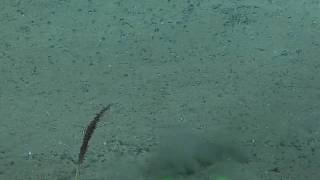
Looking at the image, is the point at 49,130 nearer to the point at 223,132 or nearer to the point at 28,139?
the point at 28,139

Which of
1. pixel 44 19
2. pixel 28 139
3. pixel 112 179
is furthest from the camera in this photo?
pixel 44 19

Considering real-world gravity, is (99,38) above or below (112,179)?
above

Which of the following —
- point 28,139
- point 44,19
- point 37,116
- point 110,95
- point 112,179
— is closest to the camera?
point 112,179

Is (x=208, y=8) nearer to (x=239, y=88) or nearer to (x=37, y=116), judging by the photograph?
(x=239, y=88)

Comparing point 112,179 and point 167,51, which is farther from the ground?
point 167,51

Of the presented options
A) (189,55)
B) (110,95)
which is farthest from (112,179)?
(189,55)

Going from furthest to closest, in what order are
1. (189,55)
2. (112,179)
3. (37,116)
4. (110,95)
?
(189,55), (110,95), (37,116), (112,179)

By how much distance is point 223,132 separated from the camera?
138 inches

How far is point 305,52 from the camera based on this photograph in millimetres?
4434

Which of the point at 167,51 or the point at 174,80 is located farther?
the point at 167,51

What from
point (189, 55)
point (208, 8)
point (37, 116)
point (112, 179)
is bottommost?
point (112, 179)

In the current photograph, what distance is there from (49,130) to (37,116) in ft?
0.63

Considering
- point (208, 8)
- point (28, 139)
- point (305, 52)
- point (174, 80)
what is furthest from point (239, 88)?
point (28, 139)

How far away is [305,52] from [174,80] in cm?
114
